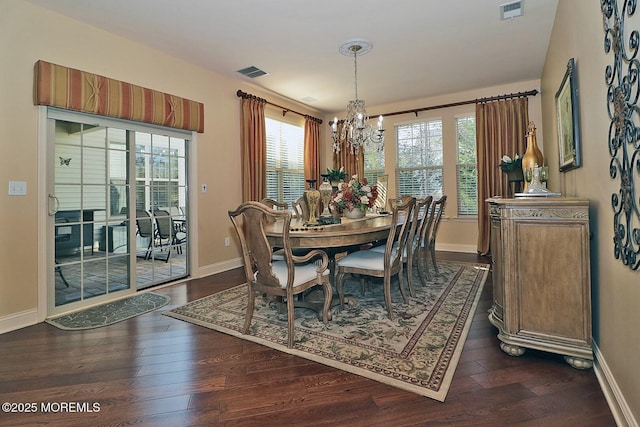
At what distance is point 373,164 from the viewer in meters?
6.54

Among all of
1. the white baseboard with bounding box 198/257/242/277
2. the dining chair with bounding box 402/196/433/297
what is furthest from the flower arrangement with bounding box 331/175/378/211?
the white baseboard with bounding box 198/257/242/277

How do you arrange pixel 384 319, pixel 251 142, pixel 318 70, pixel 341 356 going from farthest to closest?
pixel 251 142, pixel 318 70, pixel 384 319, pixel 341 356

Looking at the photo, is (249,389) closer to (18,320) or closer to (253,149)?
(18,320)

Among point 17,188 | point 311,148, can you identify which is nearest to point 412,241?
point 17,188

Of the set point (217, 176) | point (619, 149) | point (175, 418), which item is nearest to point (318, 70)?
point (217, 176)

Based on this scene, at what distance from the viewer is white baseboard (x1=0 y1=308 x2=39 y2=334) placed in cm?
255

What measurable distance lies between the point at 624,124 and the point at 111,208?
4126mm

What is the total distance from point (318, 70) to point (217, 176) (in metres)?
2.07

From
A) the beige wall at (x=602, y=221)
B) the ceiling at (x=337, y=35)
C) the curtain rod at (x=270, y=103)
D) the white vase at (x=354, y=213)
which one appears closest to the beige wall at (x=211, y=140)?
the beige wall at (x=602, y=221)

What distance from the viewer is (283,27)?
10.7 feet

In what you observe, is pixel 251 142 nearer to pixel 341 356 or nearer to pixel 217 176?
pixel 217 176

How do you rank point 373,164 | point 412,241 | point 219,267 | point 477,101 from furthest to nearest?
point 373,164
point 477,101
point 219,267
point 412,241

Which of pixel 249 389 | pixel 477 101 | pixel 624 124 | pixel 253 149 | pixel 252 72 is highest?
pixel 252 72

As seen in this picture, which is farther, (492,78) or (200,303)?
(492,78)
